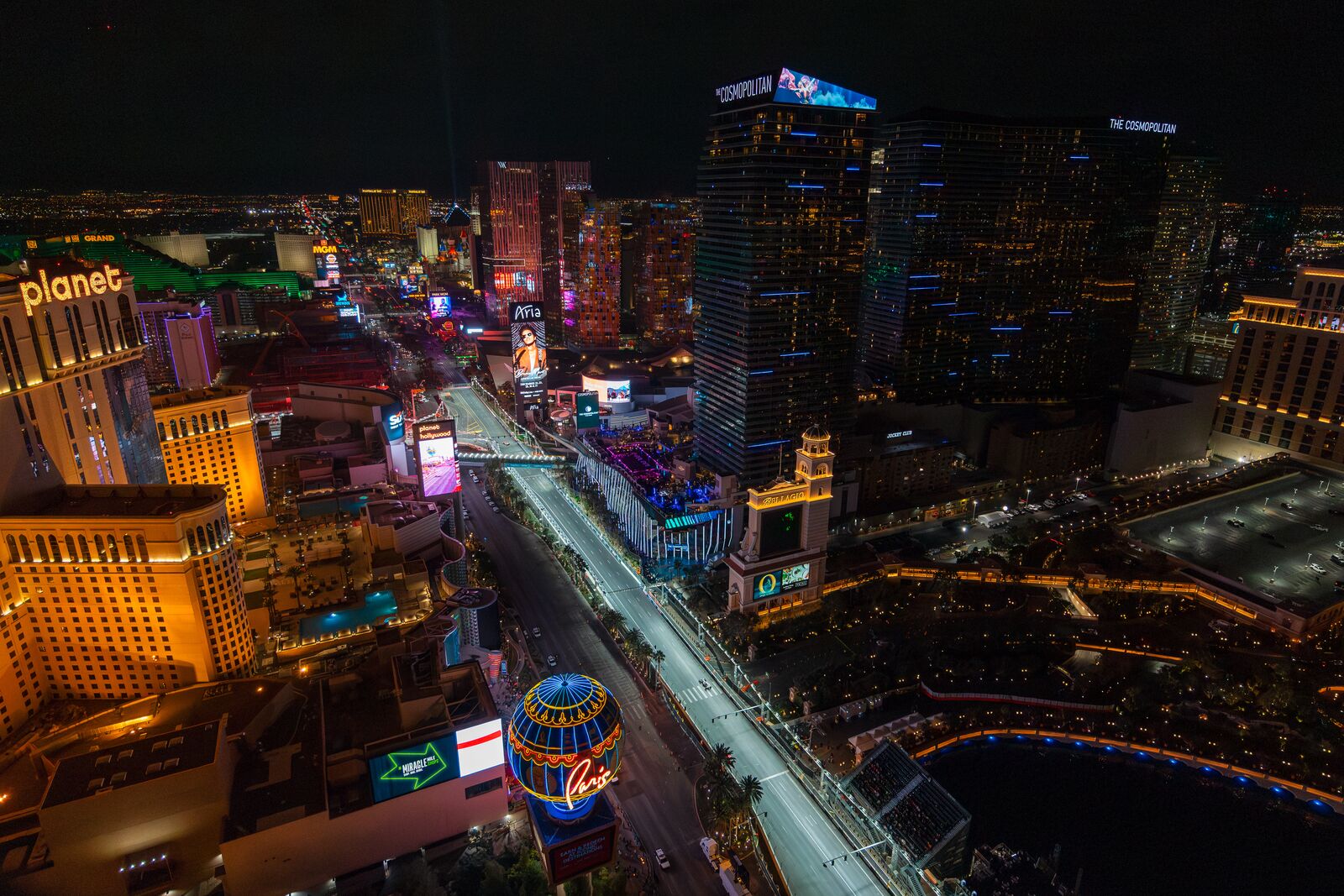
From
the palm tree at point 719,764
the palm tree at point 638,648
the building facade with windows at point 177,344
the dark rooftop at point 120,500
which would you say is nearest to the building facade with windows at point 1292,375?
the palm tree at point 719,764

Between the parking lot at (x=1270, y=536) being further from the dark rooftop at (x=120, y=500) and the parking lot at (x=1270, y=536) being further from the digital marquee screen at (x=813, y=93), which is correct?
the dark rooftop at (x=120, y=500)

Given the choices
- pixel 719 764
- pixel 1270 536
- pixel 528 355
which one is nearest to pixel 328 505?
pixel 528 355

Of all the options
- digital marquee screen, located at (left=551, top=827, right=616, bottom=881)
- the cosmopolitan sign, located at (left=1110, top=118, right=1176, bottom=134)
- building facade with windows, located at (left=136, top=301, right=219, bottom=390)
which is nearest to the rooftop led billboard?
digital marquee screen, located at (left=551, top=827, right=616, bottom=881)

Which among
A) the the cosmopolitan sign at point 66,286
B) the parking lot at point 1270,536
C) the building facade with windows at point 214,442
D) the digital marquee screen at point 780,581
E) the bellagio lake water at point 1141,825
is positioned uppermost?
the the cosmopolitan sign at point 66,286

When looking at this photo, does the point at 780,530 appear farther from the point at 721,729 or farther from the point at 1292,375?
the point at 1292,375

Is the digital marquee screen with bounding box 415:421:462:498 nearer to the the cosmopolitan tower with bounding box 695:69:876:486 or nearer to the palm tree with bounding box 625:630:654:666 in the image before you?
the the cosmopolitan tower with bounding box 695:69:876:486

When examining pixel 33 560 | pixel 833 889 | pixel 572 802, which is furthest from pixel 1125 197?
pixel 33 560
